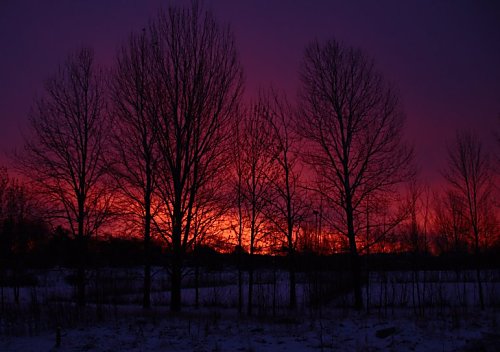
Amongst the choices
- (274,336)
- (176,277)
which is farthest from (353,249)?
(176,277)

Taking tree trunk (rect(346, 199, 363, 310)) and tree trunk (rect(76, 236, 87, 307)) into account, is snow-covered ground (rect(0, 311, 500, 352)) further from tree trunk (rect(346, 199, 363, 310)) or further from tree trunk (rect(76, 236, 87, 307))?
tree trunk (rect(76, 236, 87, 307))

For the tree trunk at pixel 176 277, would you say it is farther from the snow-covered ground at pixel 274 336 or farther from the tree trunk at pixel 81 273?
the tree trunk at pixel 81 273

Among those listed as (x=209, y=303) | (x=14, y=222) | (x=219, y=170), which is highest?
(x=219, y=170)

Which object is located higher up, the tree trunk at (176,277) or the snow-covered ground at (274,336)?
the tree trunk at (176,277)

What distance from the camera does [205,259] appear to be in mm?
24344

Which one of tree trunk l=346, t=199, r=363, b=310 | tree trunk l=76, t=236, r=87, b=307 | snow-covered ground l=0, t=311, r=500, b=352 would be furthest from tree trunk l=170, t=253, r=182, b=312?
tree trunk l=346, t=199, r=363, b=310

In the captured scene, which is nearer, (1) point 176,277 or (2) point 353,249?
(1) point 176,277

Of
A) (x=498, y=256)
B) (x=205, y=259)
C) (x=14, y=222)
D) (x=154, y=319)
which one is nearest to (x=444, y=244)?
(x=498, y=256)

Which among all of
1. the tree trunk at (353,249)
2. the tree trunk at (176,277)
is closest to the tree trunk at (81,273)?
the tree trunk at (176,277)

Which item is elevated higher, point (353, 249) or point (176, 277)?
point (353, 249)

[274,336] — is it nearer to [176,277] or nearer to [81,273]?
[176,277]

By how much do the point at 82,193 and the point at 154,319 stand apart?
24.8ft

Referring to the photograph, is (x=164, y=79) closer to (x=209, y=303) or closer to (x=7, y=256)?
(x=209, y=303)

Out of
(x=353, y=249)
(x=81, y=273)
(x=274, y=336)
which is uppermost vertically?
(x=353, y=249)
